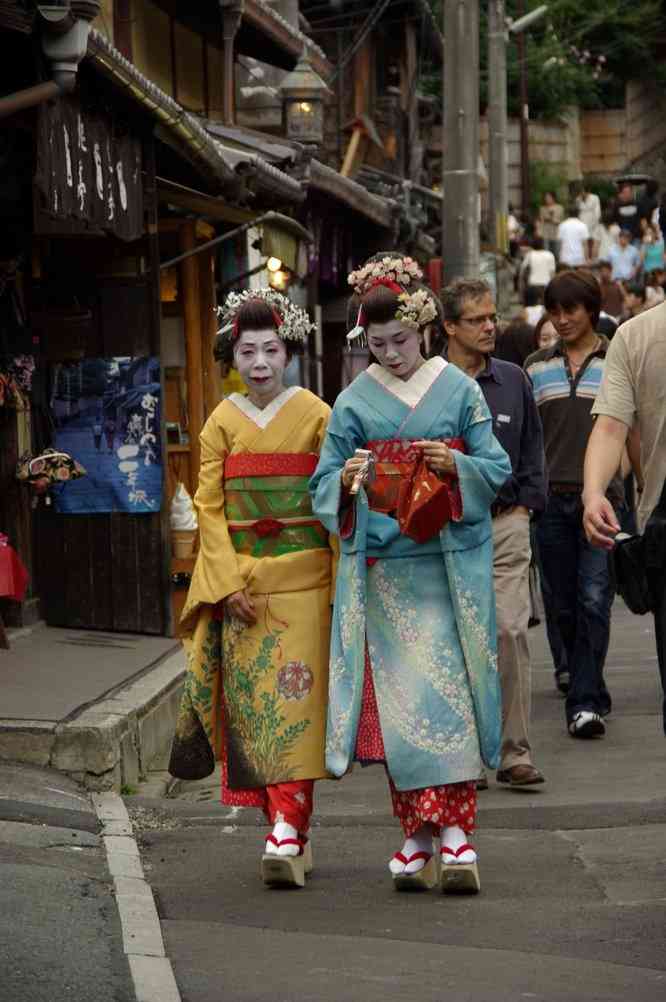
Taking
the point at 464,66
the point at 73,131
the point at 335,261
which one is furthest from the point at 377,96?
the point at 73,131

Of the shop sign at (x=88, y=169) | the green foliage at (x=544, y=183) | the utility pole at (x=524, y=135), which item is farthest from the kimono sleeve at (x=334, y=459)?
the green foliage at (x=544, y=183)

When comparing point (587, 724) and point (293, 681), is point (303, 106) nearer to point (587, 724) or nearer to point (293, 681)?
point (587, 724)

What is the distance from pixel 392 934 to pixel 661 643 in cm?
121

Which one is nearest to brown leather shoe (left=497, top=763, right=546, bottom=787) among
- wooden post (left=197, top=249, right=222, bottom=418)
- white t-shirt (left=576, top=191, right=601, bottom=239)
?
wooden post (left=197, top=249, right=222, bottom=418)

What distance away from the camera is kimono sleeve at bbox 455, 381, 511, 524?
6.69m

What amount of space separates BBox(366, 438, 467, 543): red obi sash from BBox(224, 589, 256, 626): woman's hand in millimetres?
593

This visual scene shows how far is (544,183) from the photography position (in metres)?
49.8

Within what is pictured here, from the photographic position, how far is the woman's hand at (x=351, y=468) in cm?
661

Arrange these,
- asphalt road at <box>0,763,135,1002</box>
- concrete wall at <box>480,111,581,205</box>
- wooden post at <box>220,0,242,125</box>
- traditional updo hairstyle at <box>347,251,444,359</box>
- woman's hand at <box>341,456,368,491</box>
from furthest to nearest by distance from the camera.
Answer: concrete wall at <box>480,111,581,205</box> < wooden post at <box>220,0,242,125</box> < traditional updo hairstyle at <box>347,251,444,359</box> < woman's hand at <box>341,456,368,491</box> < asphalt road at <box>0,763,135,1002</box>

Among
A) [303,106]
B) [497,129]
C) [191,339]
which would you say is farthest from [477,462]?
[497,129]

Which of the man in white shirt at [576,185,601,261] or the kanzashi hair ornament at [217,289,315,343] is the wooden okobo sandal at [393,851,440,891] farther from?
the man in white shirt at [576,185,601,261]

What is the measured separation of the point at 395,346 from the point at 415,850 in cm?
168

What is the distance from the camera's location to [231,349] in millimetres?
7246

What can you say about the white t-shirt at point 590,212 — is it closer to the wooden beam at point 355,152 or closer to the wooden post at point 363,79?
the wooden post at point 363,79
